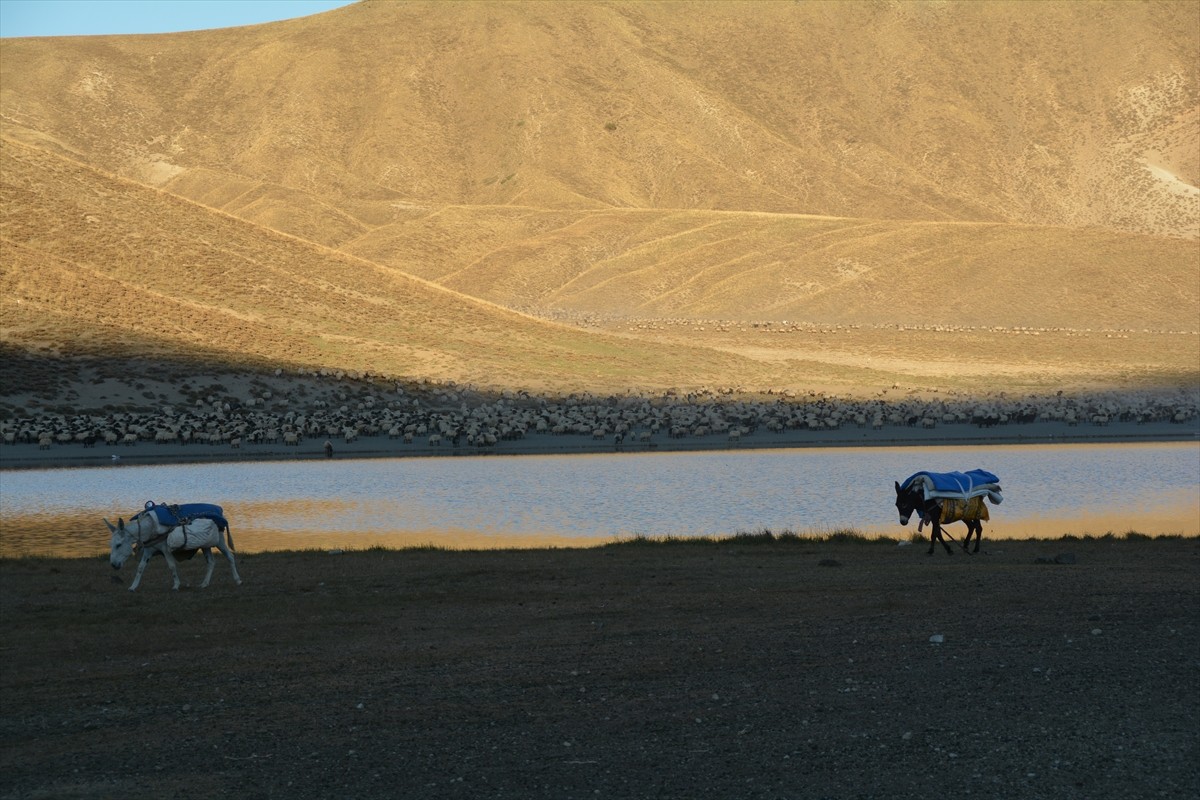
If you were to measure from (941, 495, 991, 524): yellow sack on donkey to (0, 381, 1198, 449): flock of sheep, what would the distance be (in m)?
24.0

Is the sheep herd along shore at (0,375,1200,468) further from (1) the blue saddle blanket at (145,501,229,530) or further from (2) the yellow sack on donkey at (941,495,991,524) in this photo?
(2) the yellow sack on donkey at (941,495,991,524)

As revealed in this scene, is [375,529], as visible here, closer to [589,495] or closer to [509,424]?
[589,495]

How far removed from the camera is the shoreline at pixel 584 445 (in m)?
38.2

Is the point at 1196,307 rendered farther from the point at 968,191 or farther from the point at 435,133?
the point at 435,133

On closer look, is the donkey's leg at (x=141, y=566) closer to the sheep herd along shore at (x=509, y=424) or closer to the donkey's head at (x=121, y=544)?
the donkey's head at (x=121, y=544)

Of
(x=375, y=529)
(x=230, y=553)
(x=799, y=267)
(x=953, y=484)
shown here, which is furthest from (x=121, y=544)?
(x=799, y=267)

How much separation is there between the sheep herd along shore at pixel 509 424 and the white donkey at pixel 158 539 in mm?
22286

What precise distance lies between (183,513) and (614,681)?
620cm

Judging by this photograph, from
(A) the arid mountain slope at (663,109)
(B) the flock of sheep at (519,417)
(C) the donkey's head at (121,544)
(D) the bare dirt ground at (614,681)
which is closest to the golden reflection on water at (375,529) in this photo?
(D) the bare dirt ground at (614,681)

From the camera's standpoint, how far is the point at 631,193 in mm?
154000

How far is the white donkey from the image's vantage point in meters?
15.2

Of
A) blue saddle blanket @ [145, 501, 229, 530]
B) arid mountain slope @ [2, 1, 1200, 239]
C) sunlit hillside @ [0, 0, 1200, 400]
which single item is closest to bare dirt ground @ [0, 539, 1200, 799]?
blue saddle blanket @ [145, 501, 229, 530]

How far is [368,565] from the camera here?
60.5 feet

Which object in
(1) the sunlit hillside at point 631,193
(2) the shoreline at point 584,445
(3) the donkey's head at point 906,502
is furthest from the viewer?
(1) the sunlit hillside at point 631,193
